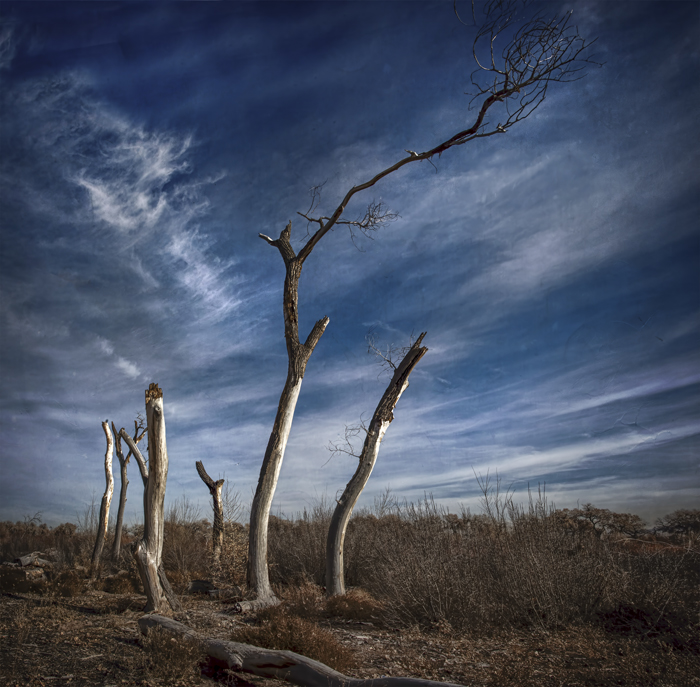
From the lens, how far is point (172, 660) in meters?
5.02

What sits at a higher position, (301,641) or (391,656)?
(301,641)

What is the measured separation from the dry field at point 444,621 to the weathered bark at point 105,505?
394cm

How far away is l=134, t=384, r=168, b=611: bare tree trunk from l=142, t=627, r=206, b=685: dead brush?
3.26 metres

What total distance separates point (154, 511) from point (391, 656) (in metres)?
4.94

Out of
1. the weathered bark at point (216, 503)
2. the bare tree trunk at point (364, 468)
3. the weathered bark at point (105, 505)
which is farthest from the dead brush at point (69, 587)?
the bare tree trunk at point (364, 468)

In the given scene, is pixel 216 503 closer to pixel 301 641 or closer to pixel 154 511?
pixel 154 511

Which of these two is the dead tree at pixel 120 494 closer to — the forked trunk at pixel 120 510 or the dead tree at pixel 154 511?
the forked trunk at pixel 120 510

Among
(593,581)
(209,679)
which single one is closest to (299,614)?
(209,679)

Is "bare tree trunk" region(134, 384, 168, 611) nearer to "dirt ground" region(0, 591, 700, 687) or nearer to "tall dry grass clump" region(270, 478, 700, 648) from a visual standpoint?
"dirt ground" region(0, 591, 700, 687)

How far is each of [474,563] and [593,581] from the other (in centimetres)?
191

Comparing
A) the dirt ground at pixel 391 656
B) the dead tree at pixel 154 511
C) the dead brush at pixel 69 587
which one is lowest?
the dirt ground at pixel 391 656

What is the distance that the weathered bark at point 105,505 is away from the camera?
15758 millimetres

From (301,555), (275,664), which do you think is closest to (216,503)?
(301,555)

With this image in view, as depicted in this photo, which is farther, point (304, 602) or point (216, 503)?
point (216, 503)
